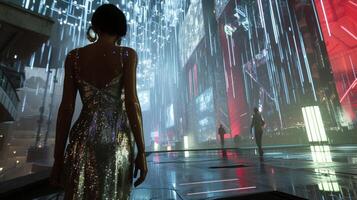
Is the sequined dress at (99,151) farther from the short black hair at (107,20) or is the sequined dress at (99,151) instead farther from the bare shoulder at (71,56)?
the short black hair at (107,20)

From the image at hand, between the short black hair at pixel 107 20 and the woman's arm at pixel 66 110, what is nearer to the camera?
the woman's arm at pixel 66 110

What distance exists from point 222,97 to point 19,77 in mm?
27456

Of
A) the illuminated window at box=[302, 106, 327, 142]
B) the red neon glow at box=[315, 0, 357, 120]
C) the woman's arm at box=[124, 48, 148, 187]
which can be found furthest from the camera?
the red neon glow at box=[315, 0, 357, 120]

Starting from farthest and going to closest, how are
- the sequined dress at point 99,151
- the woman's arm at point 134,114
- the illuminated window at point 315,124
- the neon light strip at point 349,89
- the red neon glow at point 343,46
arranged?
the red neon glow at point 343,46, the neon light strip at point 349,89, the illuminated window at point 315,124, the woman's arm at point 134,114, the sequined dress at point 99,151

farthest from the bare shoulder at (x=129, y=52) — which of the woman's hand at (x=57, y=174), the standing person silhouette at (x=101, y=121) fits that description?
the woman's hand at (x=57, y=174)

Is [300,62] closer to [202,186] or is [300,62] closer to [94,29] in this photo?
[202,186]

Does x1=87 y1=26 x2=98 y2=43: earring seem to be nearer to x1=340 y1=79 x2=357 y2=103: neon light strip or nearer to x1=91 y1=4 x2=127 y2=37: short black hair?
x1=91 y1=4 x2=127 y2=37: short black hair

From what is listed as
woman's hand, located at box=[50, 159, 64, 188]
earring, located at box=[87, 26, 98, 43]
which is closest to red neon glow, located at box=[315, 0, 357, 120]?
earring, located at box=[87, 26, 98, 43]

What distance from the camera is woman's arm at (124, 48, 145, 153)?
1.30 meters

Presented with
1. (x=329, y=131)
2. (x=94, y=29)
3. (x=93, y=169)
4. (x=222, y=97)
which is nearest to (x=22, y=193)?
(x=93, y=169)

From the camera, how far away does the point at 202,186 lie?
319 cm

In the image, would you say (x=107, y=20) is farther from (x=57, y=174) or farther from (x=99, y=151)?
(x=57, y=174)

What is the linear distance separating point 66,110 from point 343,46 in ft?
58.2

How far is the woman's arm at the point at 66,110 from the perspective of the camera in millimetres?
1248
